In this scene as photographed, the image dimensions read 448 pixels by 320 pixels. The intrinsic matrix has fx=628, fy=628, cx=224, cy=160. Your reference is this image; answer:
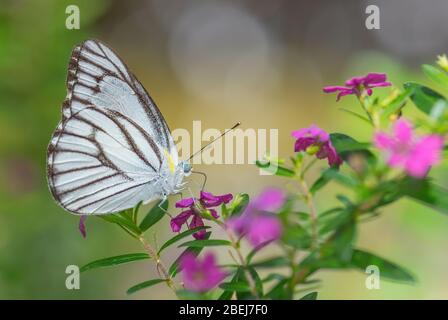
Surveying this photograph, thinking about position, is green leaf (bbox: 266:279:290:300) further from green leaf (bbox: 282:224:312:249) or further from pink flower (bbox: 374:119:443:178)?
pink flower (bbox: 374:119:443:178)

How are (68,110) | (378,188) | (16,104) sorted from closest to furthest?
(378,188), (68,110), (16,104)

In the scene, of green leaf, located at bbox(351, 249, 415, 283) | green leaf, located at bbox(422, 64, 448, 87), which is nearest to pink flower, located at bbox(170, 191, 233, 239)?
green leaf, located at bbox(351, 249, 415, 283)

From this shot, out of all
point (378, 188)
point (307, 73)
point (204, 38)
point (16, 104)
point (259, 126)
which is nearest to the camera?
point (378, 188)

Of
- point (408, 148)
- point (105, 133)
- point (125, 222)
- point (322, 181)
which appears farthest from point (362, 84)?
point (105, 133)

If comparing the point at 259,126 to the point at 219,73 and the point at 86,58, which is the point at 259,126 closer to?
the point at 219,73

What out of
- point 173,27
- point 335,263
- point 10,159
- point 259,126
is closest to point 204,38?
point 173,27

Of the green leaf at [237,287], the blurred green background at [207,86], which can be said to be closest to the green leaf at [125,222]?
the green leaf at [237,287]

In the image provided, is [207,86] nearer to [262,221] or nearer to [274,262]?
[274,262]
